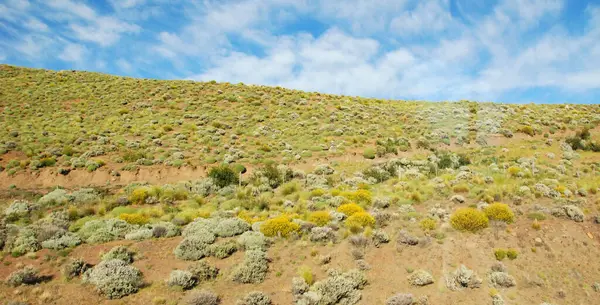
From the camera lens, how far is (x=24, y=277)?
11.0 meters

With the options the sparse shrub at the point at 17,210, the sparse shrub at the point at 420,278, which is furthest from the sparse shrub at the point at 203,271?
the sparse shrub at the point at 17,210

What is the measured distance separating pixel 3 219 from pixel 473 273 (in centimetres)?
2134

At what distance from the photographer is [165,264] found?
42.9 feet

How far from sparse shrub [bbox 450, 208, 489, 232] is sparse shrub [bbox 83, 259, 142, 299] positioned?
13582 millimetres

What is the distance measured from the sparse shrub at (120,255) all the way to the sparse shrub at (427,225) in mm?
12791

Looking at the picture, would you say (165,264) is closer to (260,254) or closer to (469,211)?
(260,254)

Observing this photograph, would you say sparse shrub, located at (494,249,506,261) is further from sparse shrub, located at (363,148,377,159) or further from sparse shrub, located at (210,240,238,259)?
sparse shrub, located at (363,148,377,159)

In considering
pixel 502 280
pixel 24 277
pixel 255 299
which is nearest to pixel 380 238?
pixel 502 280

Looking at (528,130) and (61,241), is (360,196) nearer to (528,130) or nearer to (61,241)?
(61,241)

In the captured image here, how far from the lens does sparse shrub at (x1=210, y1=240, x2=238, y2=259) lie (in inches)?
543

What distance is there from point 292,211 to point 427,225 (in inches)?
283

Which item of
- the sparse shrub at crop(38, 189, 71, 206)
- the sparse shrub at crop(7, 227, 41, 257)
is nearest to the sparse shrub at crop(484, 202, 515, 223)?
the sparse shrub at crop(7, 227, 41, 257)

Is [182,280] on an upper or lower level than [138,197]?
lower

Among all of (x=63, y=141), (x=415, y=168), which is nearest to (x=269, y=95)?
(x=63, y=141)
